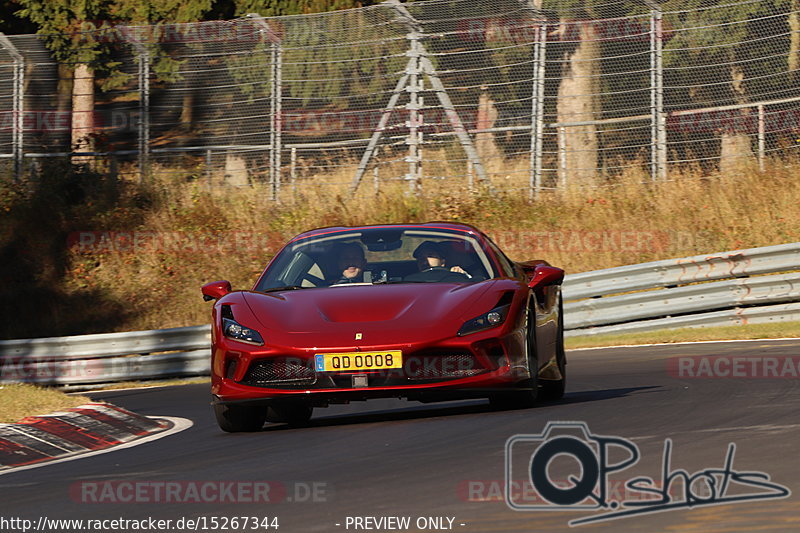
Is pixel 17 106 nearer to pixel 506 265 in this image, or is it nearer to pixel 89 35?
pixel 89 35

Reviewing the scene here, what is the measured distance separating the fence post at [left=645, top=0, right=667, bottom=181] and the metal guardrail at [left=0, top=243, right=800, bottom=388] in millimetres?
4451

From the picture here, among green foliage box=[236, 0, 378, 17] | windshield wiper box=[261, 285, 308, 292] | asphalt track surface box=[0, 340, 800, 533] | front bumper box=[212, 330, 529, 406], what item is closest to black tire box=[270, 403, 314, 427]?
asphalt track surface box=[0, 340, 800, 533]

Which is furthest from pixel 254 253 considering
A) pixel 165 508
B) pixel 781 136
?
pixel 165 508

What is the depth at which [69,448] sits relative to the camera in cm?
938

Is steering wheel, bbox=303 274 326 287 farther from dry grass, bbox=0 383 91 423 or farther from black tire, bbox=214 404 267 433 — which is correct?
dry grass, bbox=0 383 91 423

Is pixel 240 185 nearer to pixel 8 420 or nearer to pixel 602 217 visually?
pixel 602 217

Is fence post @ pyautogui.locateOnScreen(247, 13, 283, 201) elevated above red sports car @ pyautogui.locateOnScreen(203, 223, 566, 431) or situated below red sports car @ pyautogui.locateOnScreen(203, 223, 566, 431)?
above

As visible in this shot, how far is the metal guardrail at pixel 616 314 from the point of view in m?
17.7

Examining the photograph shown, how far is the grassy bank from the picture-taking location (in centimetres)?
2242

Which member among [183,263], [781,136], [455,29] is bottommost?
[183,263]

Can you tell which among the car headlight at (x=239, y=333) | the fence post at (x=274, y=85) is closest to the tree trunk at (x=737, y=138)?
the fence post at (x=274, y=85)

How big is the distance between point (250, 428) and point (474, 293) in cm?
176

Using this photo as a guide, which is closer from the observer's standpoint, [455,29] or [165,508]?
[165,508]

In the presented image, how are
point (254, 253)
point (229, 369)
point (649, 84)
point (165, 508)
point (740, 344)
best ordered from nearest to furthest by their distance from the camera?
point (165, 508) → point (229, 369) → point (740, 344) → point (649, 84) → point (254, 253)
